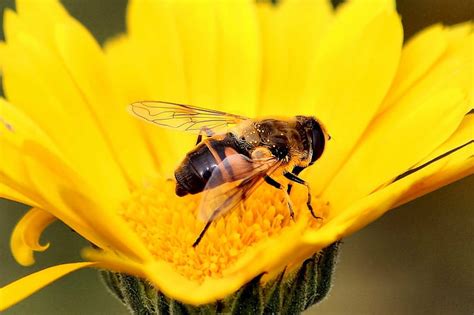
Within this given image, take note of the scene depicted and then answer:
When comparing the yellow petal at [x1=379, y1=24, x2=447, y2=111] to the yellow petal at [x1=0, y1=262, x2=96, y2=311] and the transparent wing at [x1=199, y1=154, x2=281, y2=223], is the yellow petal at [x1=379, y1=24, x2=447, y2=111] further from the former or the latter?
the yellow petal at [x1=0, y1=262, x2=96, y2=311]

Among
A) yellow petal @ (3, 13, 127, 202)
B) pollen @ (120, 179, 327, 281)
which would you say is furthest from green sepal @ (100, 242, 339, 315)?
yellow petal @ (3, 13, 127, 202)

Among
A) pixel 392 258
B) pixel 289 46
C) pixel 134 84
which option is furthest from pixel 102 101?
pixel 392 258

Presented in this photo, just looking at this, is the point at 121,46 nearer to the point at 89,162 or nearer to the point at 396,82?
the point at 89,162

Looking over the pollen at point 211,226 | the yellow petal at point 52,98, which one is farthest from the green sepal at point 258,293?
the yellow petal at point 52,98

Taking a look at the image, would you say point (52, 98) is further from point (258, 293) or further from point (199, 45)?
point (258, 293)

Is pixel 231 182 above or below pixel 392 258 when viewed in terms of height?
above

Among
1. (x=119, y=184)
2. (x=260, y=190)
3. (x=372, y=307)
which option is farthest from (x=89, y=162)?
(x=372, y=307)
